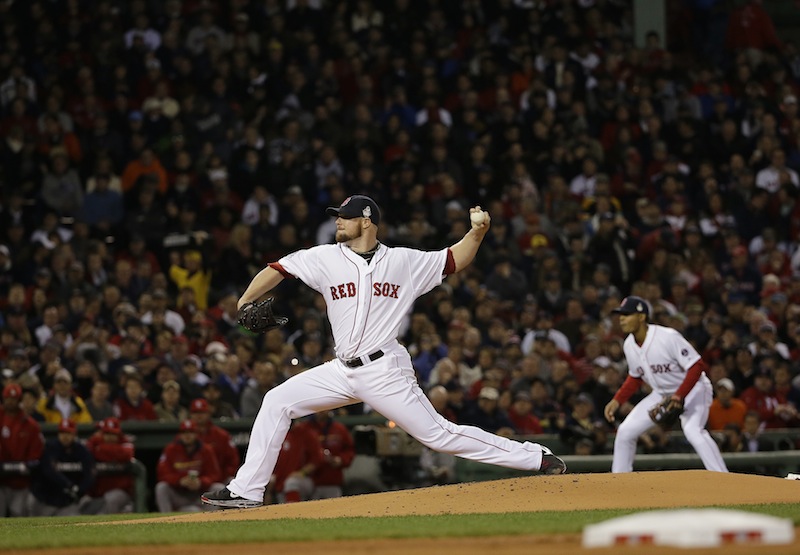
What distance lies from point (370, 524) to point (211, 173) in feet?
35.2

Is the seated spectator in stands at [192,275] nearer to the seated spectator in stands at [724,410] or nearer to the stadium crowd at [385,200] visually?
the stadium crowd at [385,200]

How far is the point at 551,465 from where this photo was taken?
29.6ft

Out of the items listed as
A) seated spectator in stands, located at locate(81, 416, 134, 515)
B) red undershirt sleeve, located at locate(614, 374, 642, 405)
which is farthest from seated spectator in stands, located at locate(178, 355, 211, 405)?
Answer: red undershirt sleeve, located at locate(614, 374, 642, 405)

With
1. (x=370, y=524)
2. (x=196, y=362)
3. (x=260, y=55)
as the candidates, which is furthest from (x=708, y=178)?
(x=370, y=524)

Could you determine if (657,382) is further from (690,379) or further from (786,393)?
(786,393)

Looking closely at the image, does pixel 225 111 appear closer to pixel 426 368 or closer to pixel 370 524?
pixel 426 368

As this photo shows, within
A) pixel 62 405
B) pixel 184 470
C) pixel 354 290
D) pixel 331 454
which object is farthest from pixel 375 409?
pixel 62 405

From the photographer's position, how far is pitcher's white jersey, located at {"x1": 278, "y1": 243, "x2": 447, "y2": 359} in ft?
28.7

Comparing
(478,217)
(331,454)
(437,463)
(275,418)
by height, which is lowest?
(437,463)

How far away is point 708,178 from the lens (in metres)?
19.0

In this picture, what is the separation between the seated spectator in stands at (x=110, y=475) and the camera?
1282 cm

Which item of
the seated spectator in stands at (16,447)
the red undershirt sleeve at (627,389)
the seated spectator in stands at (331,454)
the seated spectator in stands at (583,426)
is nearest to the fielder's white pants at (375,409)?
the red undershirt sleeve at (627,389)

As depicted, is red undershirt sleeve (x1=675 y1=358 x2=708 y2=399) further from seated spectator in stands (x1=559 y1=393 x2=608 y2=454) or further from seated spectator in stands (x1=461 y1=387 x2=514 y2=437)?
seated spectator in stands (x1=461 y1=387 x2=514 y2=437)

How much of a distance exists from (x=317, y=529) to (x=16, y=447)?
614 centimetres
